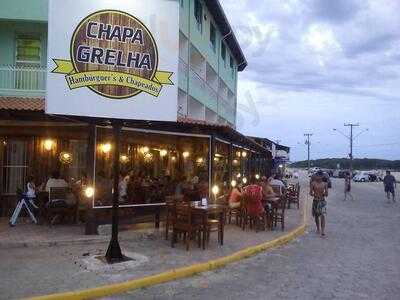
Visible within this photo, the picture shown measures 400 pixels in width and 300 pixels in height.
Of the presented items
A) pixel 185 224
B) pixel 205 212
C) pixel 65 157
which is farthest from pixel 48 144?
pixel 205 212

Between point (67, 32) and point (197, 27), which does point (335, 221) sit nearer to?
point (67, 32)

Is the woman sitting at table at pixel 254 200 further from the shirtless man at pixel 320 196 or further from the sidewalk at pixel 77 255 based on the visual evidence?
the shirtless man at pixel 320 196

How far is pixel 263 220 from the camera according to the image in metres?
14.5

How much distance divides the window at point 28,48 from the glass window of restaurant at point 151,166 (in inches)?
182

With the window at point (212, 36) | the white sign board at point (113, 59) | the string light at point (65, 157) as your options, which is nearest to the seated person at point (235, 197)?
the string light at point (65, 157)

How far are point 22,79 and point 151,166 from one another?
5.61 m

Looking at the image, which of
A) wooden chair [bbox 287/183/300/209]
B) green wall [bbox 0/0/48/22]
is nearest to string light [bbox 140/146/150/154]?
green wall [bbox 0/0/48/22]

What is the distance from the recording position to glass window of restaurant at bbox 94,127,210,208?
14.0 metres

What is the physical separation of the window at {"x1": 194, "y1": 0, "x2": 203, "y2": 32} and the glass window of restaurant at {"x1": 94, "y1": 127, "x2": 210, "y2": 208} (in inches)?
418

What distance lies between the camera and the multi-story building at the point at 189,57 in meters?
17.7

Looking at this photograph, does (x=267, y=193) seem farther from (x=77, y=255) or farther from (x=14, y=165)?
(x=14, y=165)

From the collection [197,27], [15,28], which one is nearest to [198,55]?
[197,27]

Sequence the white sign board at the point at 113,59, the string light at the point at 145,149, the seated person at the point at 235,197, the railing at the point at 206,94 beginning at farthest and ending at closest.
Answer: the railing at the point at 206,94, the string light at the point at 145,149, the seated person at the point at 235,197, the white sign board at the point at 113,59

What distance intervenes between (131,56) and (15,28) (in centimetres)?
1051
